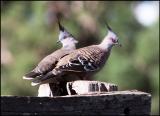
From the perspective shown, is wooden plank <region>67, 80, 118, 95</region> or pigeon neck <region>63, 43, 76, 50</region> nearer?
wooden plank <region>67, 80, 118, 95</region>

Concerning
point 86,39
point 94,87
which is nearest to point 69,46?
point 94,87

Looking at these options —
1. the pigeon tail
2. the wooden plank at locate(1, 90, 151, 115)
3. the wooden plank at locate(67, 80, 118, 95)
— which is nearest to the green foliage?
the pigeon tail

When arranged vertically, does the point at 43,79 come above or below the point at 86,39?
below

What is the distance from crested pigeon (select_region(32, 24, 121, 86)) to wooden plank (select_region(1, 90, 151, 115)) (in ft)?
4.79

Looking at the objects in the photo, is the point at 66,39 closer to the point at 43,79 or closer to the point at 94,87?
the point at 43,79

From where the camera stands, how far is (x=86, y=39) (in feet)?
39.8

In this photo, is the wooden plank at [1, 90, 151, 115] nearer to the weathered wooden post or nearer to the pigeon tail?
the weathered wooden post

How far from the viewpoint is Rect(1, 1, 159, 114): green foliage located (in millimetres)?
11406

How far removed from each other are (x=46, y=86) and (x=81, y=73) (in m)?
1.18

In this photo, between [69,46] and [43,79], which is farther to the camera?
[69,46]

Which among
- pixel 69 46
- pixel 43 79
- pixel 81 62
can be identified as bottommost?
pixel 43 79

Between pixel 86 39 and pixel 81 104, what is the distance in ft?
32.5

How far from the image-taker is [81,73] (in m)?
4.36

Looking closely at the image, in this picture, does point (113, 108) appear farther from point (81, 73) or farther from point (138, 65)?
point (138, 65)
